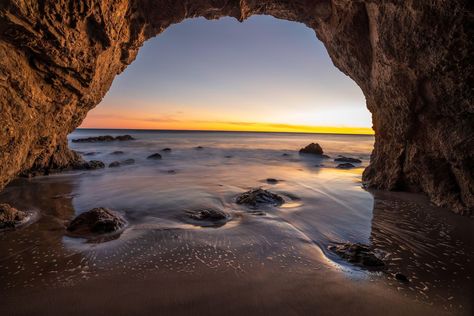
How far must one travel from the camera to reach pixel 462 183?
5879 mm

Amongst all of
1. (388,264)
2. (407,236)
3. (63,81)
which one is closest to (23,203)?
(63,81)

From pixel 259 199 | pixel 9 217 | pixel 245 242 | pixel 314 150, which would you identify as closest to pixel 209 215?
pixel 245 242

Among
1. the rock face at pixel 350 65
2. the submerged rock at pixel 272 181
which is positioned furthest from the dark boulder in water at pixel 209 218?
the submerged rock at pixel 272 181

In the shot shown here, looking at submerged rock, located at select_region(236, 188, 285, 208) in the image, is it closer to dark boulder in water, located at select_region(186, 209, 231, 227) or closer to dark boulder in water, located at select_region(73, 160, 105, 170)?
dark boulder in water, located at select_region(186, 209, 231, 227)

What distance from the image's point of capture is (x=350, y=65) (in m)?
9.38

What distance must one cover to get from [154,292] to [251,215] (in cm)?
321

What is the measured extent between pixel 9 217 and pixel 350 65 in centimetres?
1031

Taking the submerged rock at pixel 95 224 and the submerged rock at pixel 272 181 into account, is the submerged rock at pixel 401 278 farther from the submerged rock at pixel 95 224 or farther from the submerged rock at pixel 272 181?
the submerged rock at pixel 272 181

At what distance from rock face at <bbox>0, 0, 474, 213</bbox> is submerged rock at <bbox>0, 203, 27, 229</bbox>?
55cm

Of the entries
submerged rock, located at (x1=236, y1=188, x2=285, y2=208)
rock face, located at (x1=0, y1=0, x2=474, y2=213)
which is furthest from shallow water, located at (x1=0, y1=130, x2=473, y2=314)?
rock face, located at (x1=0, y1=0, x2=474, y2=213)

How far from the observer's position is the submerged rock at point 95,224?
4785 mm

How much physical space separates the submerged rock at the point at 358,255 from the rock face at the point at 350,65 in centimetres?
342

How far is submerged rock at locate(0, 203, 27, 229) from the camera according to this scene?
4829 mm

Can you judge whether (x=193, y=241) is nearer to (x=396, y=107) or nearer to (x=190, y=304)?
(x=190, y=304)
